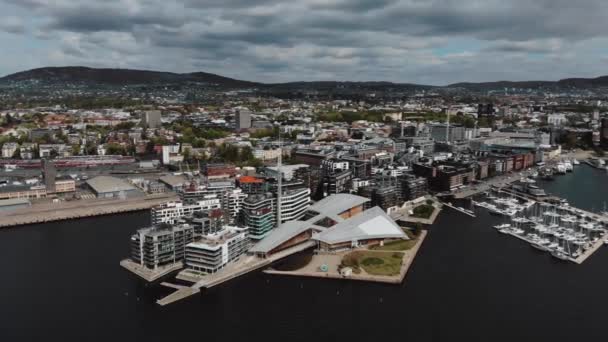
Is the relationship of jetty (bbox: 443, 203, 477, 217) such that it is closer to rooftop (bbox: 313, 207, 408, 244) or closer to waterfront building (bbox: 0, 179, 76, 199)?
rooftop (bbox: 313, 207, 408, 244)

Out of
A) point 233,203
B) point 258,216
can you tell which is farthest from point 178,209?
point 258,216

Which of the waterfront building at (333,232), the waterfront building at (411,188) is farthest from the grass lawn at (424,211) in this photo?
the waterfront building at (333,232)

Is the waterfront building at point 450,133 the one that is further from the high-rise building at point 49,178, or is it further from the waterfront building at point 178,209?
the high-rise building at point 49,178

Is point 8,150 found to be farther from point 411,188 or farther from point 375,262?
point 375,262

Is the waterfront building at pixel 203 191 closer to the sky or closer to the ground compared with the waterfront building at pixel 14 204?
closer to the sky

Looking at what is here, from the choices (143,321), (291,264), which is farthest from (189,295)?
(291,264)

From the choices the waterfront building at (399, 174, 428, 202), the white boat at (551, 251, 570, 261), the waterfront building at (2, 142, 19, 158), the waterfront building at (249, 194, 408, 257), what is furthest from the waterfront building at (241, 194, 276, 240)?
the waterfront building at (2, 142, 19, 158)
